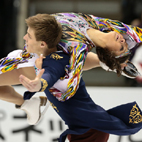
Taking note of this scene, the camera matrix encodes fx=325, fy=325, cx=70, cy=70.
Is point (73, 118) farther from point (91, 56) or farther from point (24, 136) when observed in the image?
point (24, 136)

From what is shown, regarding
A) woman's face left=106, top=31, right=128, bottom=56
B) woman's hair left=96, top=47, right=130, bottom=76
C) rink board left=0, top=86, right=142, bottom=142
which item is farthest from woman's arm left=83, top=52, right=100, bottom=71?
rink board left=0, top=86, right=142, bottom=142

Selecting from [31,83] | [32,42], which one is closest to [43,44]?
[32,42]

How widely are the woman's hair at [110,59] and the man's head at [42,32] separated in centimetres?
37

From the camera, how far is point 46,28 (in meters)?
1.94

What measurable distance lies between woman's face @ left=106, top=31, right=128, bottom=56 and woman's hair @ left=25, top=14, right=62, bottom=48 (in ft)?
1.19

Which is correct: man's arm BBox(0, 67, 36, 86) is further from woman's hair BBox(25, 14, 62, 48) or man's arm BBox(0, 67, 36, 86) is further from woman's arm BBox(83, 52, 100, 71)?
woman's arm BBox(83, 52, 100, 71)

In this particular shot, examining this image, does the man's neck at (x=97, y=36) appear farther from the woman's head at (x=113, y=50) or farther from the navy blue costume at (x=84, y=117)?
the navy blue costume at (x=84, y=117)

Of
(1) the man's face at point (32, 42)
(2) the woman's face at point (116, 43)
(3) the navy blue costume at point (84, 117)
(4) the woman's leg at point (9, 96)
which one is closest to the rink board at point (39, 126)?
(4) the woman's leg at point (9, 96)

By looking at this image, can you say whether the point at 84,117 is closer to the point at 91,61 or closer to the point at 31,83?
the point at 91,61

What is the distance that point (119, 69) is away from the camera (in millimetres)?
2371

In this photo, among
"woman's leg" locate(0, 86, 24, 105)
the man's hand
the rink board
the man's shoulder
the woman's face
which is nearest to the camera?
the man's hand

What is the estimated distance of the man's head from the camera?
76.7 inches

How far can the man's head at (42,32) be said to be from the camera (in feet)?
6.39

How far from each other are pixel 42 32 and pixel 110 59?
22.6 inches
